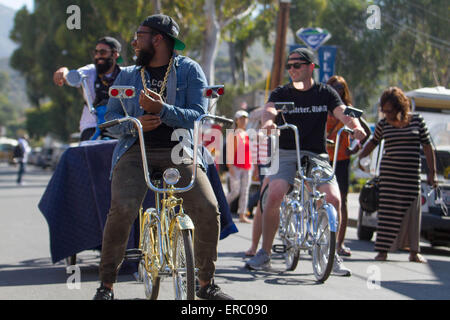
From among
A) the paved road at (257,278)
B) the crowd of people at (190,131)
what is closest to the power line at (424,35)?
the crowd of people at (190,131)

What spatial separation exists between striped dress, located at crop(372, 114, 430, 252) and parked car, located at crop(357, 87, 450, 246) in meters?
0.91

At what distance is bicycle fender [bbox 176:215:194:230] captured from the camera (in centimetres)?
419

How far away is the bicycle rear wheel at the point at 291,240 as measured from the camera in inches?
261

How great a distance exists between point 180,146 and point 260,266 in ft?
8.67

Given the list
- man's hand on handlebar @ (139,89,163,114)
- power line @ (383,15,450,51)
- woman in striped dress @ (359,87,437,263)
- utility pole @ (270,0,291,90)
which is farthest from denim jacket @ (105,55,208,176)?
power line @ (383,15,450,51)

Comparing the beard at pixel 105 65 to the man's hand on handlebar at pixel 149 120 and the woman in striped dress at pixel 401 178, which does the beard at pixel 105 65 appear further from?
the woman in striped dress at pixel 401 178

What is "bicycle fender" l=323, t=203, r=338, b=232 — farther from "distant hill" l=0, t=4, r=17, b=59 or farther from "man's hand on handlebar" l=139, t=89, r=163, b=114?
"distant hill" l=0, t=4, r=17, b=59

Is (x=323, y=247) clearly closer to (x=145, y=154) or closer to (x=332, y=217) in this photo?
(x=332, y=217)

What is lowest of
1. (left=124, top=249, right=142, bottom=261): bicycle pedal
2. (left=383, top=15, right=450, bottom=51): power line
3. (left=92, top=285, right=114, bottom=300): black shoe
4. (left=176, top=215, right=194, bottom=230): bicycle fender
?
(left=92, top=285, right=114, bottom=300): black shoe

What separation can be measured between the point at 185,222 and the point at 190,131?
0.74 m

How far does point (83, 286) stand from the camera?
6.03m

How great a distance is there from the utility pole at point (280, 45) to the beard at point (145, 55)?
1198cm
